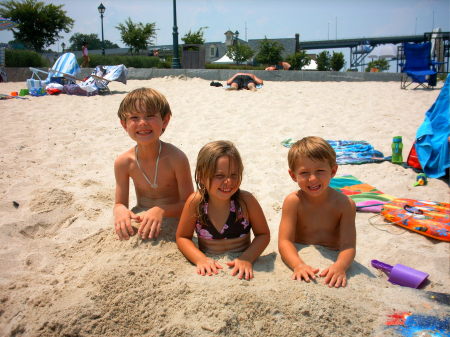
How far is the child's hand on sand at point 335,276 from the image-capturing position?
1.96 metres

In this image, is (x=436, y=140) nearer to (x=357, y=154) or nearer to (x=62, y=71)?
(x=357, y=154)

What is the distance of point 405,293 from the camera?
201 cm

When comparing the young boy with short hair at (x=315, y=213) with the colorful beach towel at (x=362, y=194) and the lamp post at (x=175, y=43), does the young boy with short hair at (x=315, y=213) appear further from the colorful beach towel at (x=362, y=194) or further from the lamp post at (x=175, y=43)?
the lamp post at (x=175, y=43)

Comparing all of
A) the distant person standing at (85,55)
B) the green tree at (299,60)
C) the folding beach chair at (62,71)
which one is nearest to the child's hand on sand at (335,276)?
the folding beach chair at (62,71)

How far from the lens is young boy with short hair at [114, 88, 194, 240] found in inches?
93.5

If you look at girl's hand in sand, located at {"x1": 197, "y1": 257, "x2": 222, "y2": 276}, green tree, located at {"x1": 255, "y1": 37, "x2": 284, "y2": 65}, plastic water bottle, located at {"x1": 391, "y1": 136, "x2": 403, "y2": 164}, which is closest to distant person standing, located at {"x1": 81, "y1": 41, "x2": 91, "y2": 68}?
green tree, located at {"x1": 255, "y1": 37, "x2": 284, "y2": 65}

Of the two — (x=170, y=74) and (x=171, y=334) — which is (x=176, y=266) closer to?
(x=171, y=334)

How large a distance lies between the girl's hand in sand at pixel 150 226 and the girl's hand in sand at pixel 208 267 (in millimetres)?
387

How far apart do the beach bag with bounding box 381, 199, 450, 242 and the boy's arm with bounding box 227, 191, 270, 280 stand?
1.61m

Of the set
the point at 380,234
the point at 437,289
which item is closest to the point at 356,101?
the point at 380,234

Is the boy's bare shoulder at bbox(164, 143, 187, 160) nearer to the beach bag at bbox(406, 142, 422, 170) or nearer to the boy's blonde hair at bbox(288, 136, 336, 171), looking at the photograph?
the boy's blonde hair at bbox(288, 136, 336, 171)

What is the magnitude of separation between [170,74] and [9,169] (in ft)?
37.7

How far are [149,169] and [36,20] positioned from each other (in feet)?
99.6

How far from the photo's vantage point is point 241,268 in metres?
2.00
